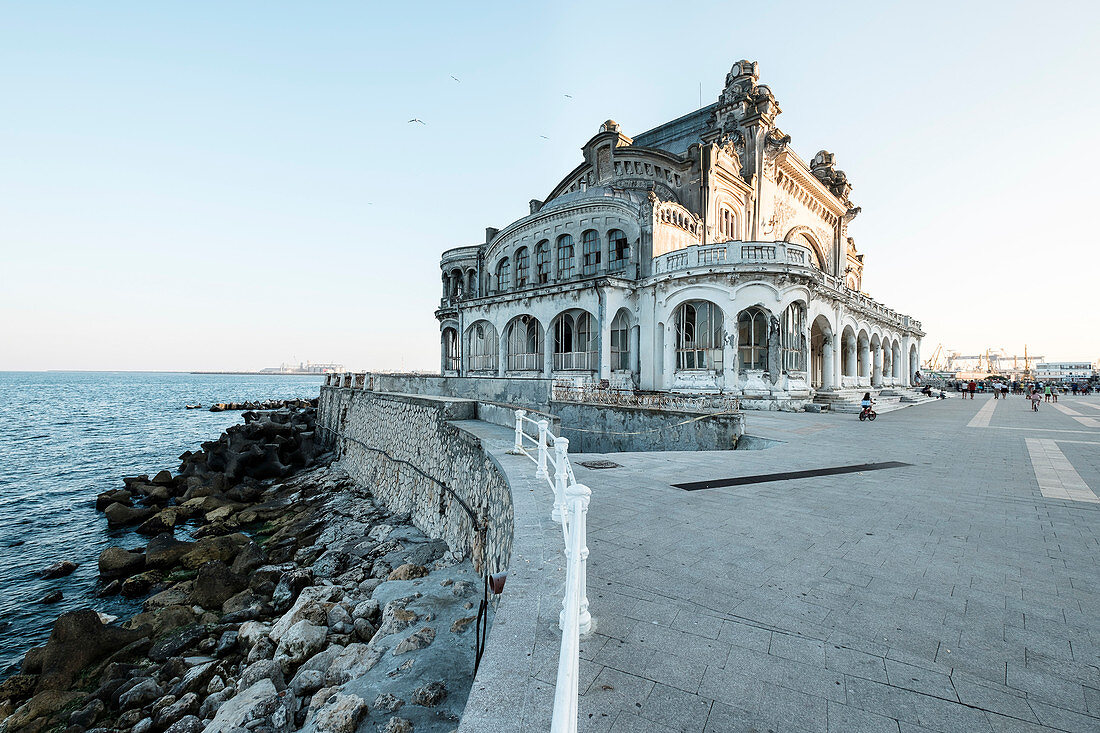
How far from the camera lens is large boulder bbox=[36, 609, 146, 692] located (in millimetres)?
7293

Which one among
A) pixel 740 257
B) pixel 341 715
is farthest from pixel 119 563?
pixel 740 257

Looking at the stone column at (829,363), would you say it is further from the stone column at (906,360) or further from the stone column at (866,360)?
the stone column at (906,360)

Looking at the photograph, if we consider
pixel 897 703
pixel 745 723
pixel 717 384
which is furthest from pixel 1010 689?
pixel 717 384

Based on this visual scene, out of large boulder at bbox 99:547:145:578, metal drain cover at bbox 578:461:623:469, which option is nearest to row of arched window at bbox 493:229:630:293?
metal drain cover at bbox 578:461:623:469

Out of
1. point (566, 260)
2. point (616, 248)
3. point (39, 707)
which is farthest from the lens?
point (566, 260)

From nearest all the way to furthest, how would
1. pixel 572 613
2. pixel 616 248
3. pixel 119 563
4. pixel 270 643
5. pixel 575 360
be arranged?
pixel 572 613
pixel 270 643
pixel 119 563
pixel 575 360
pixel 616 248

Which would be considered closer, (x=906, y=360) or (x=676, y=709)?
(x=676, y=709)

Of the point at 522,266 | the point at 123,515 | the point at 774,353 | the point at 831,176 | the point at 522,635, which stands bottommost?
the point at 123,515

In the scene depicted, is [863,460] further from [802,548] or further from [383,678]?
[383,678]

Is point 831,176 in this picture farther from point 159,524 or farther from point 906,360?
point 159,524

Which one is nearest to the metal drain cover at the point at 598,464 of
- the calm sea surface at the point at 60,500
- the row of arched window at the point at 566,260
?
the calm sea surface at the point at 60,500

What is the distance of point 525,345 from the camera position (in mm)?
29703

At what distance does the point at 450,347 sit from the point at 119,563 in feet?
91.8

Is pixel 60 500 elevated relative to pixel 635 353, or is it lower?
lower
